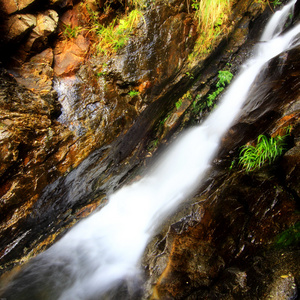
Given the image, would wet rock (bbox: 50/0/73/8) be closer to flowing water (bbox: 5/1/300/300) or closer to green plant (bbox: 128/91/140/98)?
green plant (bbox: 128/91/140/98)

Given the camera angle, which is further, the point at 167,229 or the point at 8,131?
the point at 167,229

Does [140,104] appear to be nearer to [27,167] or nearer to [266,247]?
[27,167]

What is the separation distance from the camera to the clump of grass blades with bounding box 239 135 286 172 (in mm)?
3090

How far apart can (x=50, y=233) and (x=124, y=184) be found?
1890mm

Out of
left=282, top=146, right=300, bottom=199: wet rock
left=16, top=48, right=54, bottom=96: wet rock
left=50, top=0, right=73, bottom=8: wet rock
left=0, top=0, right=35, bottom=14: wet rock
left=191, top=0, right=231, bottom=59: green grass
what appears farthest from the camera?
left=191, top=0, right=231, bottom=59: green grass

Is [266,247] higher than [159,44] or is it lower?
lower

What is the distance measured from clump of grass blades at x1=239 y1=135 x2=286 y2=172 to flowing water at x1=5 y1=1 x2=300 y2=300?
88 centimetres

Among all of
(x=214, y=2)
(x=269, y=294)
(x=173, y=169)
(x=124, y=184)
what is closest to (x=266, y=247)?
(x=269, y=294)

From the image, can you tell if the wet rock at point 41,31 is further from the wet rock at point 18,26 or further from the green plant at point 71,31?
the green plant at point 71,31

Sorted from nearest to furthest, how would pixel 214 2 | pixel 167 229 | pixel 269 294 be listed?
pixel 269 294
pixel 167 229
pixel 214 2

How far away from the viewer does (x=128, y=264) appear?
3.29 m

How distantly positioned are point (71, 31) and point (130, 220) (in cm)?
440

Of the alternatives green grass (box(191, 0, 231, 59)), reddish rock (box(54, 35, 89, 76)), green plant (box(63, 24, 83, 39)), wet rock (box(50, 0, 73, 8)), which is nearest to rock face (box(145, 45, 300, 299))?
green grass (box(191, 0, 231, 59))

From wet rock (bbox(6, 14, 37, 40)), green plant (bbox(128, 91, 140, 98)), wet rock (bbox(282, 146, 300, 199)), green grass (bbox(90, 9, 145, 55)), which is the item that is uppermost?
wet rock (bbox(6, 14, 37, 40))
